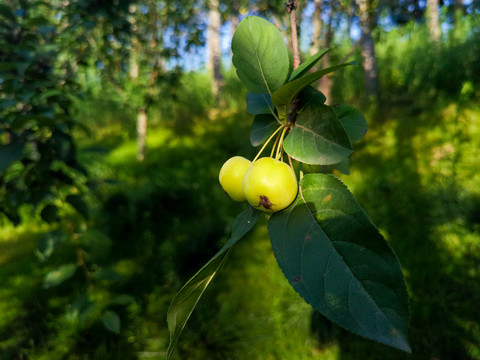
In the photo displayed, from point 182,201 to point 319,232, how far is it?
2283 millimetres

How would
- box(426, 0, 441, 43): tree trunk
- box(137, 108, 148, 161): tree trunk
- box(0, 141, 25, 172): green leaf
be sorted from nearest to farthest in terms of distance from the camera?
box(0, 141, 25, 172): green leaf
box(137, 108, 148, 161): tree trunk
box(426, 0, 441, 43): tree trunk

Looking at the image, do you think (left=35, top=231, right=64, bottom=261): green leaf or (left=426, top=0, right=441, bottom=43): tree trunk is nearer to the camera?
(left=35, top=231, right=64, bottom=261): green leaf

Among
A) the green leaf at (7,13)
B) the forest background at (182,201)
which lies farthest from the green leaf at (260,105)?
the green leaf at (7,13)

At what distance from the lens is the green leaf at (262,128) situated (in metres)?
0.44

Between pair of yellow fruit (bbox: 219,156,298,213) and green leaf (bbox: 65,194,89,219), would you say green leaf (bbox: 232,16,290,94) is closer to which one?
pair of yellow fruit (bbox: 219,156,298,213)

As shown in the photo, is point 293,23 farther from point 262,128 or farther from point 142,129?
point 142,129

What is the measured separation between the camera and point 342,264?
29cm

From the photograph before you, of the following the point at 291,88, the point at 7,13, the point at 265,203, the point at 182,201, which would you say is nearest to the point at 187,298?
the point at 265,203

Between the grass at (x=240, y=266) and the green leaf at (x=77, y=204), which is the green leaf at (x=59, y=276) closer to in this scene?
the grass at (x=240, y=266)

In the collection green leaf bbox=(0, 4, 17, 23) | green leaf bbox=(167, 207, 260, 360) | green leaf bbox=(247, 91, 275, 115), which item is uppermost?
green leaf bbox=(0, 4, 17, 23)

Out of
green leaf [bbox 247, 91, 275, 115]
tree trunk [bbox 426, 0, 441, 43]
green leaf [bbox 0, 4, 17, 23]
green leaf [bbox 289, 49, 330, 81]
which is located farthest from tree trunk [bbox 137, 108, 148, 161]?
tree trunk [bbox 426, 0, 441, 43]

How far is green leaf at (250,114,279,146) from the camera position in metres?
0.44

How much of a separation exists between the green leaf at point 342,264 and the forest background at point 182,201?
77 centimetres

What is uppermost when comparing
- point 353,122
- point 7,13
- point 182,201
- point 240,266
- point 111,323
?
point 7,13
